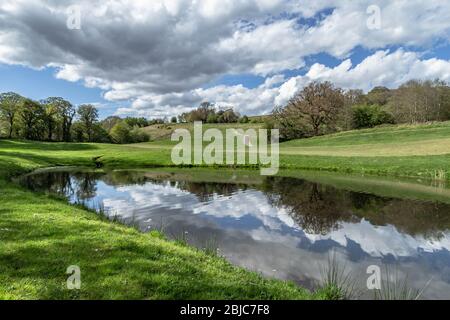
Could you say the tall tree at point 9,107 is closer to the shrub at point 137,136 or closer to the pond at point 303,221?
the shrub at point 137,136

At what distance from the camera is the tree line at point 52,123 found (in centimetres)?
10206

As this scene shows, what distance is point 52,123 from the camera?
10925 centimetres

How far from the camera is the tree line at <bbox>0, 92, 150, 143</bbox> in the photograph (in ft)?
335

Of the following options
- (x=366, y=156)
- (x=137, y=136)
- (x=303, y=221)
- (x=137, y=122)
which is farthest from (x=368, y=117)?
(x=137, y=122)

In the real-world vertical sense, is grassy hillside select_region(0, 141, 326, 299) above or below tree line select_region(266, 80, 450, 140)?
below

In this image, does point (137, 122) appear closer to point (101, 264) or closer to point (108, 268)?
point (101, 264)

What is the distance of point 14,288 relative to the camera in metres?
7.18

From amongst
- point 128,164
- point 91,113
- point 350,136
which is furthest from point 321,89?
point 91,113

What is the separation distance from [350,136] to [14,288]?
7243cm

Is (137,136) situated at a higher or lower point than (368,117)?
lower

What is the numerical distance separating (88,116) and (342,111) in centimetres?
8362

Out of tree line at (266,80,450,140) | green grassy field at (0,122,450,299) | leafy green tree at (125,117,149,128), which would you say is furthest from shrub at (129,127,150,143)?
green grassy field at (0,122,450,299)

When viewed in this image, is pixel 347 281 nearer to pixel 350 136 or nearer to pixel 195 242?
pixel 195 242

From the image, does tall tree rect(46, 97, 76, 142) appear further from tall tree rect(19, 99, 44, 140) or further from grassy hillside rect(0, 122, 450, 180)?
grassy hillside rect(0, 122, 450, 180)
